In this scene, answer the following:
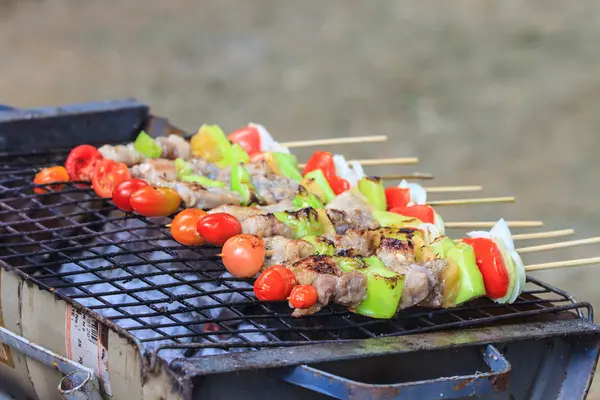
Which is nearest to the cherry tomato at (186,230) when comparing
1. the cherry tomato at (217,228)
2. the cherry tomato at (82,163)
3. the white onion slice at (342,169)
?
the cherry tomato at (217,228)

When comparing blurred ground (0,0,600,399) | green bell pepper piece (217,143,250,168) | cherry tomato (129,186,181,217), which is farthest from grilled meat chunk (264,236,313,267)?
blurred ground (0,0,600,399)

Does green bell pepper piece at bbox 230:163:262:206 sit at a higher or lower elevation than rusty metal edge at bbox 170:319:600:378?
higher

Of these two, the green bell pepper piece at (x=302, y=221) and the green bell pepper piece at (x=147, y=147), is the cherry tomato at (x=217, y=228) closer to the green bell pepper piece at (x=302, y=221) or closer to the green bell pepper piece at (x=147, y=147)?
the green bell pepper piece at (x=302, y=221)

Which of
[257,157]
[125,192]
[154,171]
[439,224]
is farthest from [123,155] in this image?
[439,224]

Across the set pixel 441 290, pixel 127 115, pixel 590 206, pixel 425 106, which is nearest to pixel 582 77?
pixel 425 106

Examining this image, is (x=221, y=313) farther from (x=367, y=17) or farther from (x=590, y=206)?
(x=367, y=17)

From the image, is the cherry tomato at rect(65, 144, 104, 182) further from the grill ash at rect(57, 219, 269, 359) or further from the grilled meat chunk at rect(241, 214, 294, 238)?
the grilled meat chunk at rect(241, 214, 294, 238)
